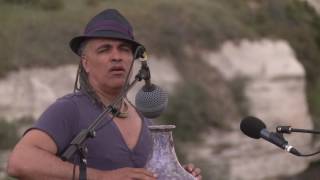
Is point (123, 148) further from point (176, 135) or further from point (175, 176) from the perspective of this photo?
point (176, 135)

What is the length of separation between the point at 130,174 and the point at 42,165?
0.95 feet

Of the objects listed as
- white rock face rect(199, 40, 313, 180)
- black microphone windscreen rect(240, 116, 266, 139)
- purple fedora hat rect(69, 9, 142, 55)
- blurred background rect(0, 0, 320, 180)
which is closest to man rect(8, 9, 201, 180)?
purple fedora hat rect(69, 9, 142, 55)

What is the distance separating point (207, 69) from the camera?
17156mm

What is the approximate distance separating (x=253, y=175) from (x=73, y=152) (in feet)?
44.9

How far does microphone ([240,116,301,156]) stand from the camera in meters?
2.65

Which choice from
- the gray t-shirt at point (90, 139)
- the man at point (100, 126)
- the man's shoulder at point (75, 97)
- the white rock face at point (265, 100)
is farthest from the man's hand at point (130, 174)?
the white rock face at point (265, 100)

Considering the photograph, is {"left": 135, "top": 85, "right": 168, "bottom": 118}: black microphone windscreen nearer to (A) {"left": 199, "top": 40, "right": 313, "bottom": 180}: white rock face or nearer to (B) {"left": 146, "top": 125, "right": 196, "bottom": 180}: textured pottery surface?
(B) {"left": 146, "top": 125, "right": 196, "bottom": 180}: textured pottery surface

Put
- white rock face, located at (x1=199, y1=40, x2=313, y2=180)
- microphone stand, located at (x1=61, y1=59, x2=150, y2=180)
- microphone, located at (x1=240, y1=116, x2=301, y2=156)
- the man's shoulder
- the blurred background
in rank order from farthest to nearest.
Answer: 1. white rock face, located at (x1=199, y1=40, x2=313, y2=180)
2. the blurred background
3. the man's shoulder
4. microphone, located at (x1=240, y1=116, x2=301, y2=156)
5. microphone stand, located at (x1=61, y1=59, x2=150, y2=180)

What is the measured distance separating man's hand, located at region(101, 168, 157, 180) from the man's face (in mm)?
362

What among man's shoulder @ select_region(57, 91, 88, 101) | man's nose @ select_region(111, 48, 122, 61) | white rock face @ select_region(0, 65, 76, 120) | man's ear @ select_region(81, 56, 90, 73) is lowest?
white rock face @ select_region(0, 65, 76, 120)

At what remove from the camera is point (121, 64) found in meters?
2.98

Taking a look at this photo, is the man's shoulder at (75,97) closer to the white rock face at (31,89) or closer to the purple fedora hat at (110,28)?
the purple fedora hat at (110,28)

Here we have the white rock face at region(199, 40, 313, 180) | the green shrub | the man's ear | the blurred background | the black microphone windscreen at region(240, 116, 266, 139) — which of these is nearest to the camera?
the black microphone windscreen at region(240, 116, 266, 139)

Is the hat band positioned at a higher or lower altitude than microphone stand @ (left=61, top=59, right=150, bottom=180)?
higher
